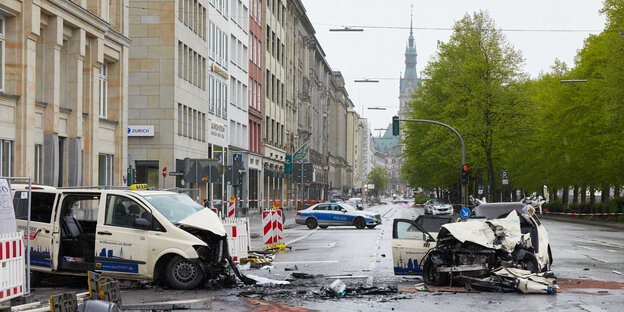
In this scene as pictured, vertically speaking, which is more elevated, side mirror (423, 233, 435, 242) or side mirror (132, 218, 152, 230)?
side mirror (132, 218, 152, 230)

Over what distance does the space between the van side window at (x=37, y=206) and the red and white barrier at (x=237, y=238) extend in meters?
4.63

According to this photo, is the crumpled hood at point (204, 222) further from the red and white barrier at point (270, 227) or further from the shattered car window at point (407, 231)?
the red and white barrier at point (270, 227)

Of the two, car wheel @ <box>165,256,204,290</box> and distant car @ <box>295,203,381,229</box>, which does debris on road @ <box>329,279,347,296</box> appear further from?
distant car @ <box>295,203,381,229</box>

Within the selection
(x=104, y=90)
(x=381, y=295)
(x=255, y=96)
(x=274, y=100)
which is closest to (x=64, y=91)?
(x=104, y=90)

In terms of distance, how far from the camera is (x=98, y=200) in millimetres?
15344

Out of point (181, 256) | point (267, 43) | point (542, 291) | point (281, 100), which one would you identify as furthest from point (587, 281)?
point (281, 100)

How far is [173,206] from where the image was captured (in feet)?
49.9

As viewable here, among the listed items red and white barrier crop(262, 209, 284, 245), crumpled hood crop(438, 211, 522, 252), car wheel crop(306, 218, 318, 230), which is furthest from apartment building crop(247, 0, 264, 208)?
crumpled hood crop(438, 211, 522, 252)

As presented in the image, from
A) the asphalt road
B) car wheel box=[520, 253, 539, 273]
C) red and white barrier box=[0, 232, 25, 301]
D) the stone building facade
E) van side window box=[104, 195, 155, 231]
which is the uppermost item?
the stone building facade

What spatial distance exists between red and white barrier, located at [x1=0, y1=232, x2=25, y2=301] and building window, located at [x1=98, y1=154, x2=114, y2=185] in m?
21.5

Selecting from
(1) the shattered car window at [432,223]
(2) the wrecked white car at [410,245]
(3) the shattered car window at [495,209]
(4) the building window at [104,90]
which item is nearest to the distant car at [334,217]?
(4) the building window at [104,90]

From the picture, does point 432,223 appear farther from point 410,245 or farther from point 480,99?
point 480,99

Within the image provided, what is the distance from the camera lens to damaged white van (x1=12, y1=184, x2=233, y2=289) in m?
14.5

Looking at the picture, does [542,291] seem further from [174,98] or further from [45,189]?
[174,98]
